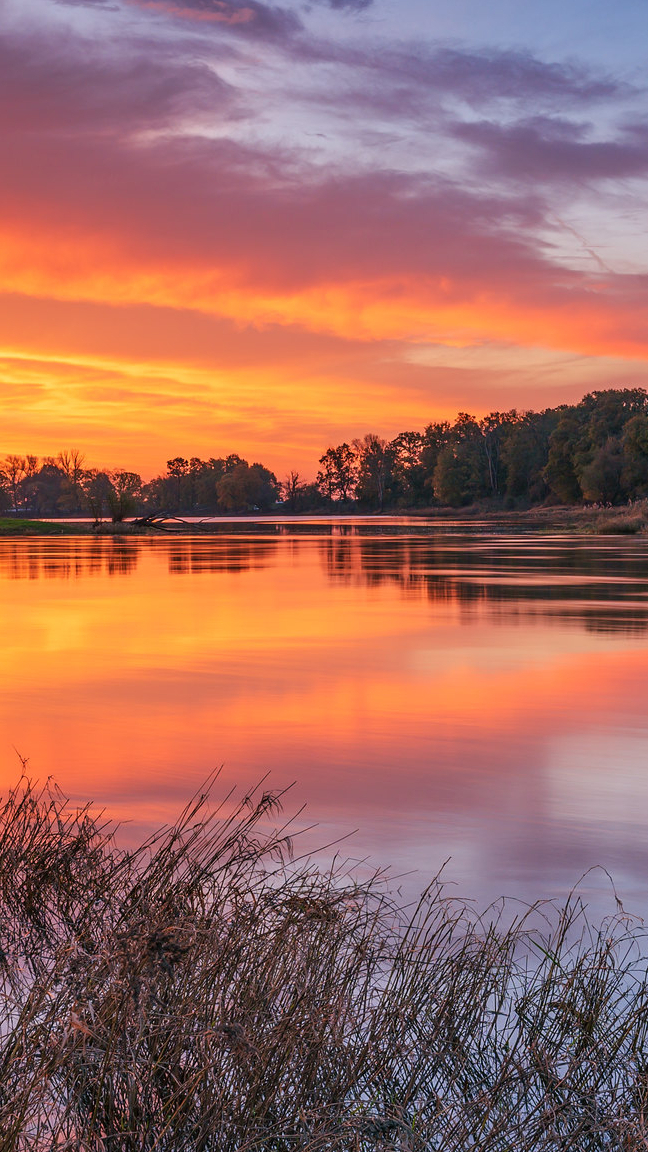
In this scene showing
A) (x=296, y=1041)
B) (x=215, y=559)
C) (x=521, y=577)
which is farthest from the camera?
(x=215, y=559)

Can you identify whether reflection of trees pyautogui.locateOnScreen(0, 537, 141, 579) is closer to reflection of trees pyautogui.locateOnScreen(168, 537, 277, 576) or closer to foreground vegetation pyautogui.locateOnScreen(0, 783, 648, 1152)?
reflection of trees pyautogui.locateOnScreen(168, 537, 277, 576)

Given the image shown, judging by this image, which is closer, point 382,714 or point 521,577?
point 382,714

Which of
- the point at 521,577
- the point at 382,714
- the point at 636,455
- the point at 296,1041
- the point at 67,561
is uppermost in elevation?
the point at 636,455

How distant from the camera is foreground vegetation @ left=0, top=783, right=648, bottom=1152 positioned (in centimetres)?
427

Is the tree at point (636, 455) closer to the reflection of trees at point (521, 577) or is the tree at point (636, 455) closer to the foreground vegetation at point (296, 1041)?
the reflection of trees at point (521, 577)

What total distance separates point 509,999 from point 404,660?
16.0 metres

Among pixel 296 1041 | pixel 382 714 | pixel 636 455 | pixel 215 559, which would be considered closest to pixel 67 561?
pixel 215 559

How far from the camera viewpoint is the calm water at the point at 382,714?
9.67 meters

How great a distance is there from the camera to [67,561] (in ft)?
203

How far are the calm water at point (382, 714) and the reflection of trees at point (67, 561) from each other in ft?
44.0

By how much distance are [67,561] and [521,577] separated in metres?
29.2

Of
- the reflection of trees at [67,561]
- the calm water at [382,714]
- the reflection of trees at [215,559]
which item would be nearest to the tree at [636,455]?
the reflection of trees at [215,559]

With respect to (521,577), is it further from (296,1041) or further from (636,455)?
(636,455)

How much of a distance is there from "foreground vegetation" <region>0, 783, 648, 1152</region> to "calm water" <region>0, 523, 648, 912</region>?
2378mm
